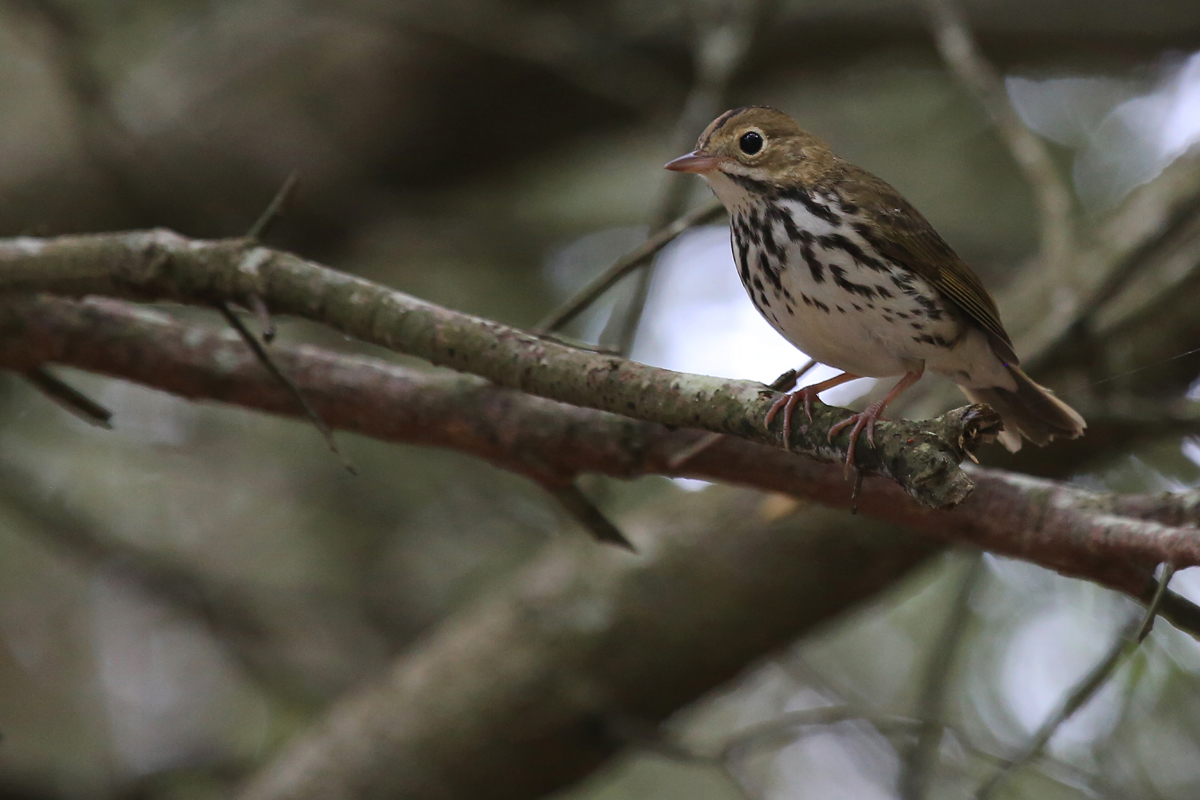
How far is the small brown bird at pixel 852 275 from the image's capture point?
282cm

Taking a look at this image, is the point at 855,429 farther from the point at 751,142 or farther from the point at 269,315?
the point at 751,142

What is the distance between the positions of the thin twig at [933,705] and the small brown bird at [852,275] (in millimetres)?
574

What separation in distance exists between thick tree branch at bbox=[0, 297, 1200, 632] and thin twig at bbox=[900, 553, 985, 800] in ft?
2.78

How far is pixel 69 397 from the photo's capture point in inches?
108

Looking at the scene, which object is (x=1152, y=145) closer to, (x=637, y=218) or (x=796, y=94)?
(x=796, y=94)

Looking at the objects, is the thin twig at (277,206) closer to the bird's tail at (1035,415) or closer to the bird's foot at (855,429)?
the bird's foot at (855,429)

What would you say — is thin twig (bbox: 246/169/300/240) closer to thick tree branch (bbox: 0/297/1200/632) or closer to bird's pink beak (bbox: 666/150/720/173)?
thick tree branch (bbox: 0/297/1200/632)

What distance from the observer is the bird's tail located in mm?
3045

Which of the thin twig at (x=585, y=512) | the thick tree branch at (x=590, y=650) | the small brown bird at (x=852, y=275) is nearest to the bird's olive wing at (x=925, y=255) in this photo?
the small brown bird at (x=852, y=275)

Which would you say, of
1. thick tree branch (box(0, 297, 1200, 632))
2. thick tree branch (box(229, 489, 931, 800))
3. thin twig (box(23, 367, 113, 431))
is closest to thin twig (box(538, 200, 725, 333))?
thick tree branch (box(0, 297, 1200, 632))

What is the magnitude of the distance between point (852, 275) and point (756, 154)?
53 cm

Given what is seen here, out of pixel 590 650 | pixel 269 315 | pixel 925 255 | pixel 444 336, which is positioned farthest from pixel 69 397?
pixel 925 255

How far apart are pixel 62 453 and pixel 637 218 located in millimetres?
2987

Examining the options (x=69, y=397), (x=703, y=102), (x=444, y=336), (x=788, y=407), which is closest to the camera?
(x=788, y=407)
